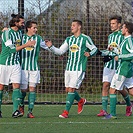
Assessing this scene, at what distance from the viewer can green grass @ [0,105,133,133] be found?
10.3 meters

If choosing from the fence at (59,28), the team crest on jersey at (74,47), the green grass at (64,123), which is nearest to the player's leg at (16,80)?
the green grass at (64,123)

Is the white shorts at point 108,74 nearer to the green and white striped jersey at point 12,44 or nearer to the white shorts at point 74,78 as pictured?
the white shorts at point 74,78

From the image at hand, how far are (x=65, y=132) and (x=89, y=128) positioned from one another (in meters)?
0.65

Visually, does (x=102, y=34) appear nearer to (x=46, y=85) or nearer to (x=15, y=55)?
(x=46, y=85)

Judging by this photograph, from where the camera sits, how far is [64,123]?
11.3m

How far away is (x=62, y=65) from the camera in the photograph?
1667 centimetres

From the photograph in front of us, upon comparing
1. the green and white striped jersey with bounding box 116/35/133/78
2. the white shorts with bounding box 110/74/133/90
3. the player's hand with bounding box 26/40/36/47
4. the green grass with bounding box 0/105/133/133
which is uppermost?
the player's hand with bounding box 26/40/36/47

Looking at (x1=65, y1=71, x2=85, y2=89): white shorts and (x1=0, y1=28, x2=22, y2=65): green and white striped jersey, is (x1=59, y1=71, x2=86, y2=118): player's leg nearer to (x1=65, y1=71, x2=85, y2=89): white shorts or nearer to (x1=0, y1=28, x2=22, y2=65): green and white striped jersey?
(x1=65, y1=71, x2=85, y2=89): white shorts

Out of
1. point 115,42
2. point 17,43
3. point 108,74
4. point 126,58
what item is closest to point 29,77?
point 17,43

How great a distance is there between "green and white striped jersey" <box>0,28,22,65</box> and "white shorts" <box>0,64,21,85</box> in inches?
3.2

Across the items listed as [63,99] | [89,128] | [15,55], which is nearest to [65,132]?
[89,128]

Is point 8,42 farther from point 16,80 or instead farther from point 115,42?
point 115,42

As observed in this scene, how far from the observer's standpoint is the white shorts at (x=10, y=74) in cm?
1245

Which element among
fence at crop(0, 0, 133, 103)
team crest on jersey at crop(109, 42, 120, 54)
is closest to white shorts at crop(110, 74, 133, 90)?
team crest on jersey at crop(109, 42, 120, 54)
